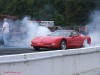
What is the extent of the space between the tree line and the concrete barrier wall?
3150 centimetres

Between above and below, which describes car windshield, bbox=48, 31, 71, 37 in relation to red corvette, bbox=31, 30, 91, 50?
above

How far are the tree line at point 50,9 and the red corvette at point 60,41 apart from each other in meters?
25.8

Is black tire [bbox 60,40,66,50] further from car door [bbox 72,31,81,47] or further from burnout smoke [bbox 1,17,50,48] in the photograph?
burnout smoke [bbox 1,17,50,48]

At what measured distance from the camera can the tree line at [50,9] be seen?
146 ft

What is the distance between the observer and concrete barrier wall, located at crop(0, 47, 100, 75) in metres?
6.24

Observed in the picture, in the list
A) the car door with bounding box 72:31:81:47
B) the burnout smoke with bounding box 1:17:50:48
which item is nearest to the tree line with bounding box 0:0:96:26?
the burnout smoke with bounding box 1:17:50:48

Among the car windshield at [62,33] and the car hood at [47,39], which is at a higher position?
the car windshield at [62,33]

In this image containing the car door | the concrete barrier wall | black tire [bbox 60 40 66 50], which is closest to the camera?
the concrete barrier wall

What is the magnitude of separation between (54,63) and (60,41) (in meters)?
5.90

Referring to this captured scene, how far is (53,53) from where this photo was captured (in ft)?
24.3

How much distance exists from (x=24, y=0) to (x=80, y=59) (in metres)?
48.4

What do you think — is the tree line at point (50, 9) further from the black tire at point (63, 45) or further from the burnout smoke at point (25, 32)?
the black tire at point (63, 45)

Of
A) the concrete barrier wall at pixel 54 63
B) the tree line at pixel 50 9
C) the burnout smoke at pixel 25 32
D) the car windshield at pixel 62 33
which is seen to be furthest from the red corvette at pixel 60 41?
the tree line at pixel 50 9

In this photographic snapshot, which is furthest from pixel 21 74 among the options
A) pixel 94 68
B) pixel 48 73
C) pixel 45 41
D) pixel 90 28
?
pixel 90 28
